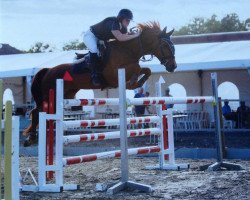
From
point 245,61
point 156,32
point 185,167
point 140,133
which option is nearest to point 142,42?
point 156,32

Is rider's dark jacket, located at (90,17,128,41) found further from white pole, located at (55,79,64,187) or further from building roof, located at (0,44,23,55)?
building roof, located at (0,44,23,55)

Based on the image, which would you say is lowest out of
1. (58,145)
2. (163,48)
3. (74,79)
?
(58,145)

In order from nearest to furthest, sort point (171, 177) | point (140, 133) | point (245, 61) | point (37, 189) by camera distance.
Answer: point (37, 189) < point (171, 177) < point (140, 133) < point (245, 61)

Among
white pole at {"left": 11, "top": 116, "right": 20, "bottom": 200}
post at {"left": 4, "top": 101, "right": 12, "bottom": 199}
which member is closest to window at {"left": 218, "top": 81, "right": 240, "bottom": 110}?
white pole at {"left": 11, "top": 116, "right": 20, "bottom": 200}

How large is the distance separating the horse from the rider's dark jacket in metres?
0.15

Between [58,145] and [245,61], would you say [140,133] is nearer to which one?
[58,145]

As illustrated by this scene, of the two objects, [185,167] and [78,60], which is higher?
[78,60]

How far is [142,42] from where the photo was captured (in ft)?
21.4

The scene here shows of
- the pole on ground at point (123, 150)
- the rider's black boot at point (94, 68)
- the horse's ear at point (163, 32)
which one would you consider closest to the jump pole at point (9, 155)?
the pole on ground at point (123, 150)

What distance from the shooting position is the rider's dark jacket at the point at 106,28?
6188 mm

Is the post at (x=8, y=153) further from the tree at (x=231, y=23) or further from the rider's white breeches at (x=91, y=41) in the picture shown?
the tree at (x=231, y=23)

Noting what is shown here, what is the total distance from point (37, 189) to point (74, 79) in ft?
6.56

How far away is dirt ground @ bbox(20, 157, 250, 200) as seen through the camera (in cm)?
442

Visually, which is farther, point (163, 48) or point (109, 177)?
point (163, 48)
